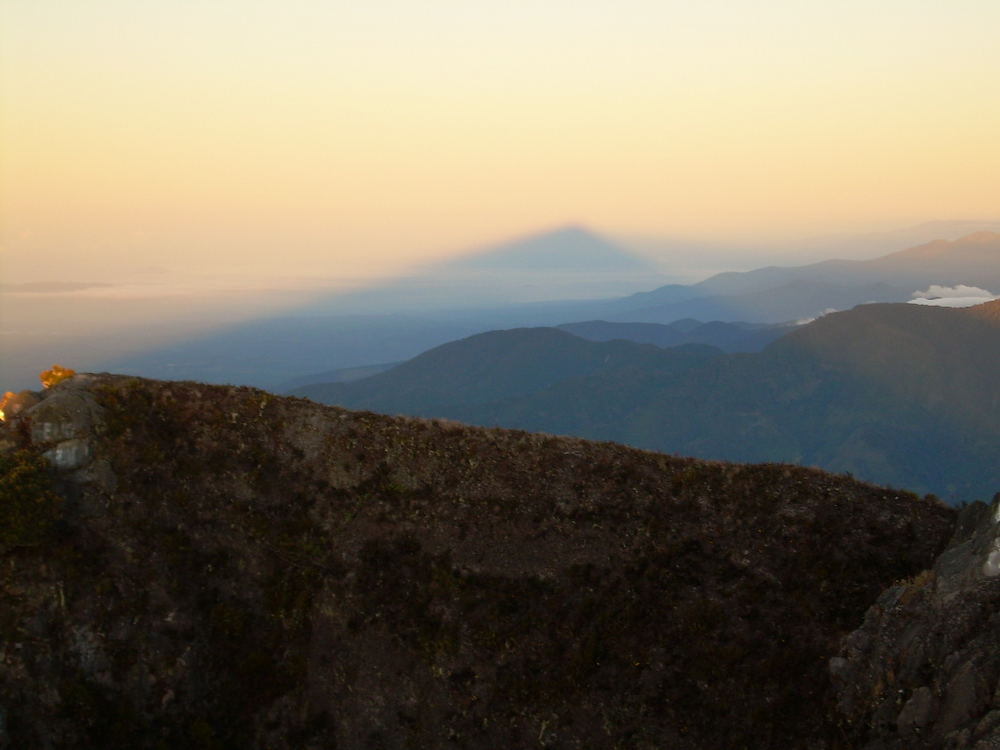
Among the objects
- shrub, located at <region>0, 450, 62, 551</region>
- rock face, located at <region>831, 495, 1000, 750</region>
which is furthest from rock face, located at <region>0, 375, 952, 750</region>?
rock face, located at <region>831, 495, 1000, 750</region>

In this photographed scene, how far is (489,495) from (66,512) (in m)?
21.6

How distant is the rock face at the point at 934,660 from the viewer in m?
19.4

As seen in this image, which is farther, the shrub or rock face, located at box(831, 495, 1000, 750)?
the shrub

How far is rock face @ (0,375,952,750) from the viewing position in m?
26.5

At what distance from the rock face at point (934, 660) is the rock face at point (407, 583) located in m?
0.52

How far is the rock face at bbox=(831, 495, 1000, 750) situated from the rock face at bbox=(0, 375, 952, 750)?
0.52 m

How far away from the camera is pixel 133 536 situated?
30656 millimetres

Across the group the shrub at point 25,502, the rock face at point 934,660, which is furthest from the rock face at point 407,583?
the rock face at point 934,660

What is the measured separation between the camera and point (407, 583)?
106ft

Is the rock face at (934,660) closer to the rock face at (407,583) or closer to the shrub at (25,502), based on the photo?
the rock face at (407,583)

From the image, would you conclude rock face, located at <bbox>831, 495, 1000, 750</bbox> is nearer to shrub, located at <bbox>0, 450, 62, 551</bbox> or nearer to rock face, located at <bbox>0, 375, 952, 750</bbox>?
rock face, located at <bbox>0, 375, 952, 750</bbox>

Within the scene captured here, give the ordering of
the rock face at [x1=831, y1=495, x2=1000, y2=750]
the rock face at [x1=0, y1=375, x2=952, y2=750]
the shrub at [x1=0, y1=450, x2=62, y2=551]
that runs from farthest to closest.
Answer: the shrub at [x1=0, y1=450, x2=62, y2=551]
the rock face at [x1=0, y1=375, x2=952, y2=750]
the rock face at [x1=831, y1=495, x2=1000, y2=750]

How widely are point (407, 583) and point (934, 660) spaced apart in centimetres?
2303

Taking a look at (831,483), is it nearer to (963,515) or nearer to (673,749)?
(963,515)
